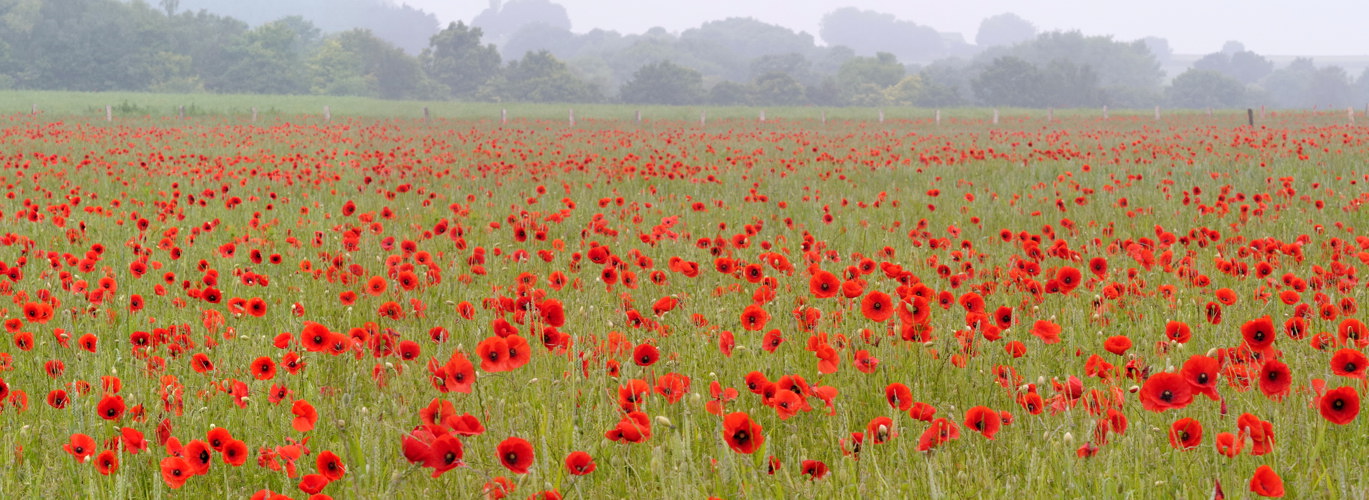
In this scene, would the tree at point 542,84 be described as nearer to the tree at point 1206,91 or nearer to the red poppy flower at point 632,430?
the tree at point 1206,91

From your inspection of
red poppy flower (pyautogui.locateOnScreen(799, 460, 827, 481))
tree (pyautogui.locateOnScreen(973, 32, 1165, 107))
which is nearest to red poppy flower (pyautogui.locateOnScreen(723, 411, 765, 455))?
red poppy flower (pyautogui.locateOnScreen(799, 460, 827, 481))

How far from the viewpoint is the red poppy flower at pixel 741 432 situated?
1.75 m

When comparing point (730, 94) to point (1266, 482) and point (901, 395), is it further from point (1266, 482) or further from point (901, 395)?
point (1266, 482)

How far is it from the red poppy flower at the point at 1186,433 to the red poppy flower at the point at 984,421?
1.23 feet

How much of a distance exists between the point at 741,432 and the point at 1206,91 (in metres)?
107

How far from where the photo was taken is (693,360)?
303 centimetres

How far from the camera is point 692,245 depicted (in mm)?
5750

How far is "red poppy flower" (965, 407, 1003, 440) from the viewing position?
199 cm

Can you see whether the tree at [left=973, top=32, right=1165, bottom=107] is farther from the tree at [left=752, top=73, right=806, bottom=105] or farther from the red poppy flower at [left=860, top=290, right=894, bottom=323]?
the red poppy flower at [left=860, top=290, right=894, bottom=323]

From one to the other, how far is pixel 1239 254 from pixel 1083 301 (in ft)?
4.98

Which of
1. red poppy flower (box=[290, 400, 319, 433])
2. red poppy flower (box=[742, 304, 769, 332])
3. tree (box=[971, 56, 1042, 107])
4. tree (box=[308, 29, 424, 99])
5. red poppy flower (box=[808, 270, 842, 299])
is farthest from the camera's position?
tree (box=[971, 56, 1042, 107])

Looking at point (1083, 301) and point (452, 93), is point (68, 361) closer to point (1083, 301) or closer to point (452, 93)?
point (1083, 301)

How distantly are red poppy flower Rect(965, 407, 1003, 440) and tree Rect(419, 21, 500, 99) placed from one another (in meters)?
81.9

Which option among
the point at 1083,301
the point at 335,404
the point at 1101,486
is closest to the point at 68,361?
the point at 335,404
